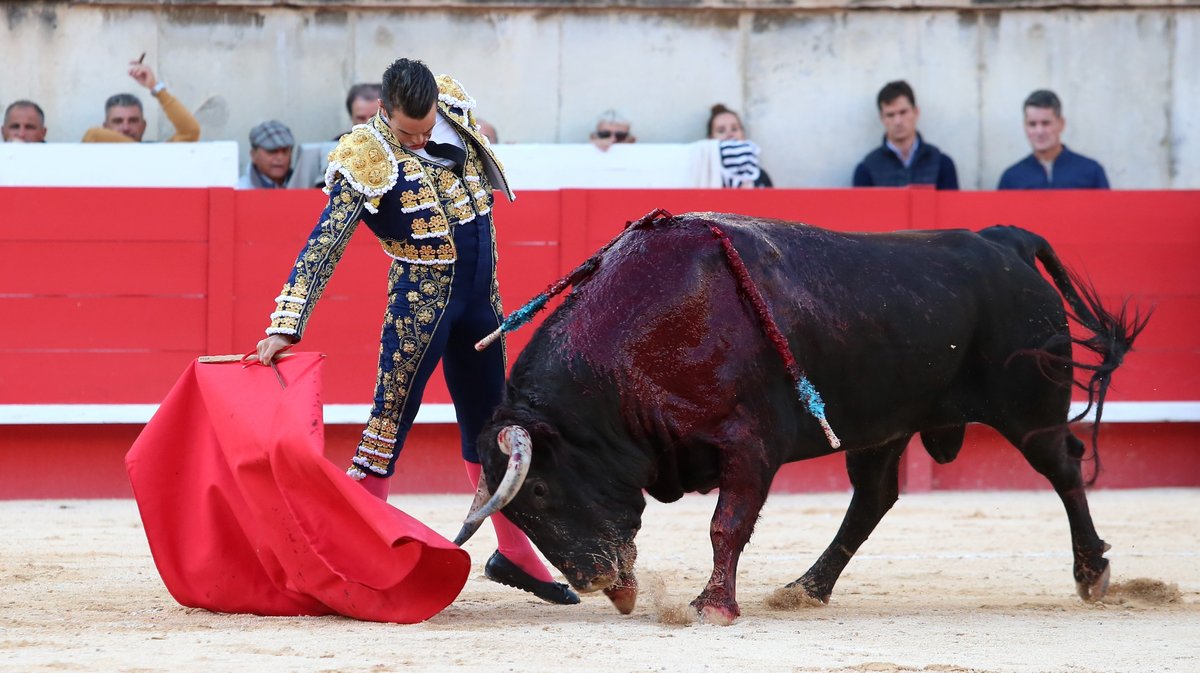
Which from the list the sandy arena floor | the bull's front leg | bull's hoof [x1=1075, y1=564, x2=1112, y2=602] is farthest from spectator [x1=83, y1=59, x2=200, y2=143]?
bull's hoof [x1=1075, y1=564, x2=1112, y2=602]

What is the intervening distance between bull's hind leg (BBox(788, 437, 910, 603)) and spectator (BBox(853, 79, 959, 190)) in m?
3.60

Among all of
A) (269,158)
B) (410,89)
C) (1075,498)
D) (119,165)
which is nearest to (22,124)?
(119,165)

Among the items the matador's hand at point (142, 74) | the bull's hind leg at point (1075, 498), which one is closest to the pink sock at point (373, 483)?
the bull's hind leg at point (1075, 498)

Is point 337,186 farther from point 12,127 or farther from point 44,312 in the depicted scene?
point 12,127

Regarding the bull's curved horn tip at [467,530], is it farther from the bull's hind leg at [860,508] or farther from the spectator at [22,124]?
the spectator at [22,124]

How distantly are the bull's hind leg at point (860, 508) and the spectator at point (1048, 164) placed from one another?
11.7 feet

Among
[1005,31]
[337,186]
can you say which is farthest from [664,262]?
[1005,31]

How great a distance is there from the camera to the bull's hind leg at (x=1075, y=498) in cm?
427

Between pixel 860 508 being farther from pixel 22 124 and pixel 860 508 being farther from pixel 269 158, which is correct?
pixel 22 124

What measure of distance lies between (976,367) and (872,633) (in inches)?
34.6

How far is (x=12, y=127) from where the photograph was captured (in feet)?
23.9

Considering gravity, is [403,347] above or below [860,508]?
above

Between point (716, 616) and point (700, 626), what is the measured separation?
5 cm

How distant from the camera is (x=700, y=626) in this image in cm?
365
